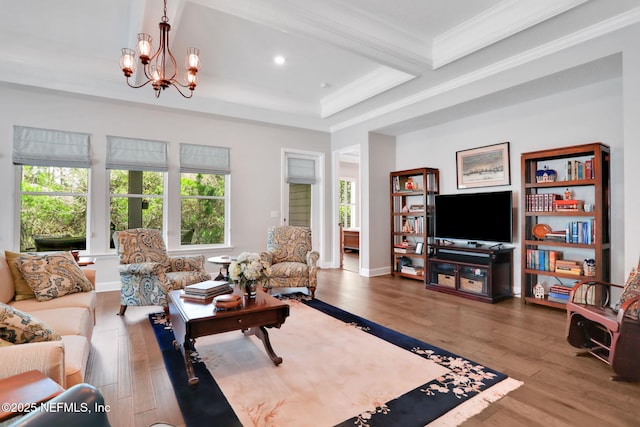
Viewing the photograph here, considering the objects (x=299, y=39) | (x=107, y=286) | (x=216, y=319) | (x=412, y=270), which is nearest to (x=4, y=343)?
(x=216, y=319)

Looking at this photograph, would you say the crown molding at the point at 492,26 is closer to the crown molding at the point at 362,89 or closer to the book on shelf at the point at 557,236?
the crown molding at the point at 362,89

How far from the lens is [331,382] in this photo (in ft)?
7.38

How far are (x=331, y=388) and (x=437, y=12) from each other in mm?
3595

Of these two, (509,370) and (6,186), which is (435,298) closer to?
(509,370)

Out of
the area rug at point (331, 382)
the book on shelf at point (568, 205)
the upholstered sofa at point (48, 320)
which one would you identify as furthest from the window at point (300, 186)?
the book on shelf at point (568, 205)

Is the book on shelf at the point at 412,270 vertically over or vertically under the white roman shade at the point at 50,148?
under

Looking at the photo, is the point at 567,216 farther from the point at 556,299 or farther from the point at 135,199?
the point at 135,199

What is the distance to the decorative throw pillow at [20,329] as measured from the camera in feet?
4.77

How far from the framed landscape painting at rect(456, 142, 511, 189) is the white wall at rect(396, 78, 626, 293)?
0.28 feet

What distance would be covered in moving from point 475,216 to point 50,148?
592cm

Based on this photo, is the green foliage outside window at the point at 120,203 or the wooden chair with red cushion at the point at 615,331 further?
the green foliage outside window at the point at 120,203

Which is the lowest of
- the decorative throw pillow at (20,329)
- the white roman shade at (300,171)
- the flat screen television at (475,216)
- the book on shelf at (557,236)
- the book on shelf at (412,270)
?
the book on shelf at (412,270)

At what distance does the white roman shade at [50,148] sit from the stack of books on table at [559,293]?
20.7 ft

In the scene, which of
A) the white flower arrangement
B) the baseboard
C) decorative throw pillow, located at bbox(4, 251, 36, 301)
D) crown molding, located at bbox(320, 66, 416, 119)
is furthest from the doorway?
decorative throw pillow, located at bbox(4, 251, 36, 301)
